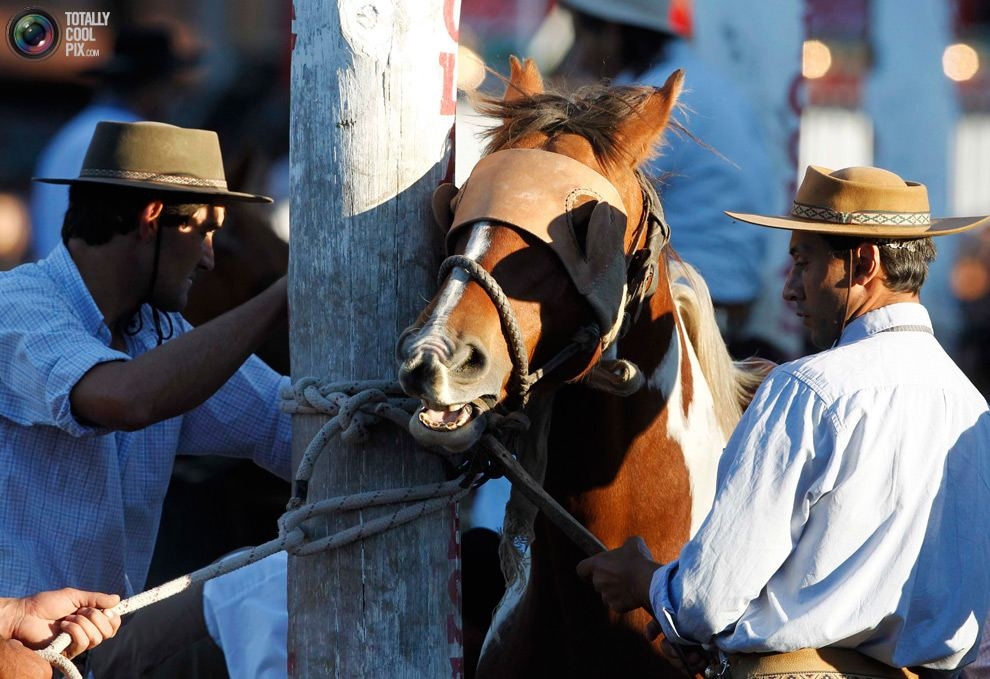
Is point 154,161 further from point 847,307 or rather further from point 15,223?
point 15,223

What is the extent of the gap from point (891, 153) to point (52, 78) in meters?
3.63

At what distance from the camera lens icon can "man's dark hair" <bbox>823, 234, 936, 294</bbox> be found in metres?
4.44

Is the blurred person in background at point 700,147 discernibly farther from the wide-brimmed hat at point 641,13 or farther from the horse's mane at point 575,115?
the horse's mane at point 575,115

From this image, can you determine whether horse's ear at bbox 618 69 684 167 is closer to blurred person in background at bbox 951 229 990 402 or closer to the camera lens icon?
blurred person in background at bbox 951 229 990 402

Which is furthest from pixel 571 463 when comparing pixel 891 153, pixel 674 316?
pixel 891 153

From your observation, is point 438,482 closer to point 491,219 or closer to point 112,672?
point 491,219

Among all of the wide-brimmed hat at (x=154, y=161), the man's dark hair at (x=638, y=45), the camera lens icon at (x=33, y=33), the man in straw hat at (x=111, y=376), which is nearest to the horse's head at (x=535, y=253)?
the man in straw hat at (x=111, y=376)

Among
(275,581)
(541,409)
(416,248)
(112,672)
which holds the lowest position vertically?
(112,672)

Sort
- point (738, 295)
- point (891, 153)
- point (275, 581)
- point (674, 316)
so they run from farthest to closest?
point (891, 153) → point (738, 295) → point (275, 581) → point (674, 316)

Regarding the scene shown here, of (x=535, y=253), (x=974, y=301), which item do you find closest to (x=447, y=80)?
(x=535, y=253)

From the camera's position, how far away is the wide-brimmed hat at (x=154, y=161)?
2.73m

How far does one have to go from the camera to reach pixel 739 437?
1.97 m

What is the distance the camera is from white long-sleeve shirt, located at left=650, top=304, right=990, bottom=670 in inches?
75.1

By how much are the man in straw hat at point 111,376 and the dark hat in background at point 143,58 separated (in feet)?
8.52
